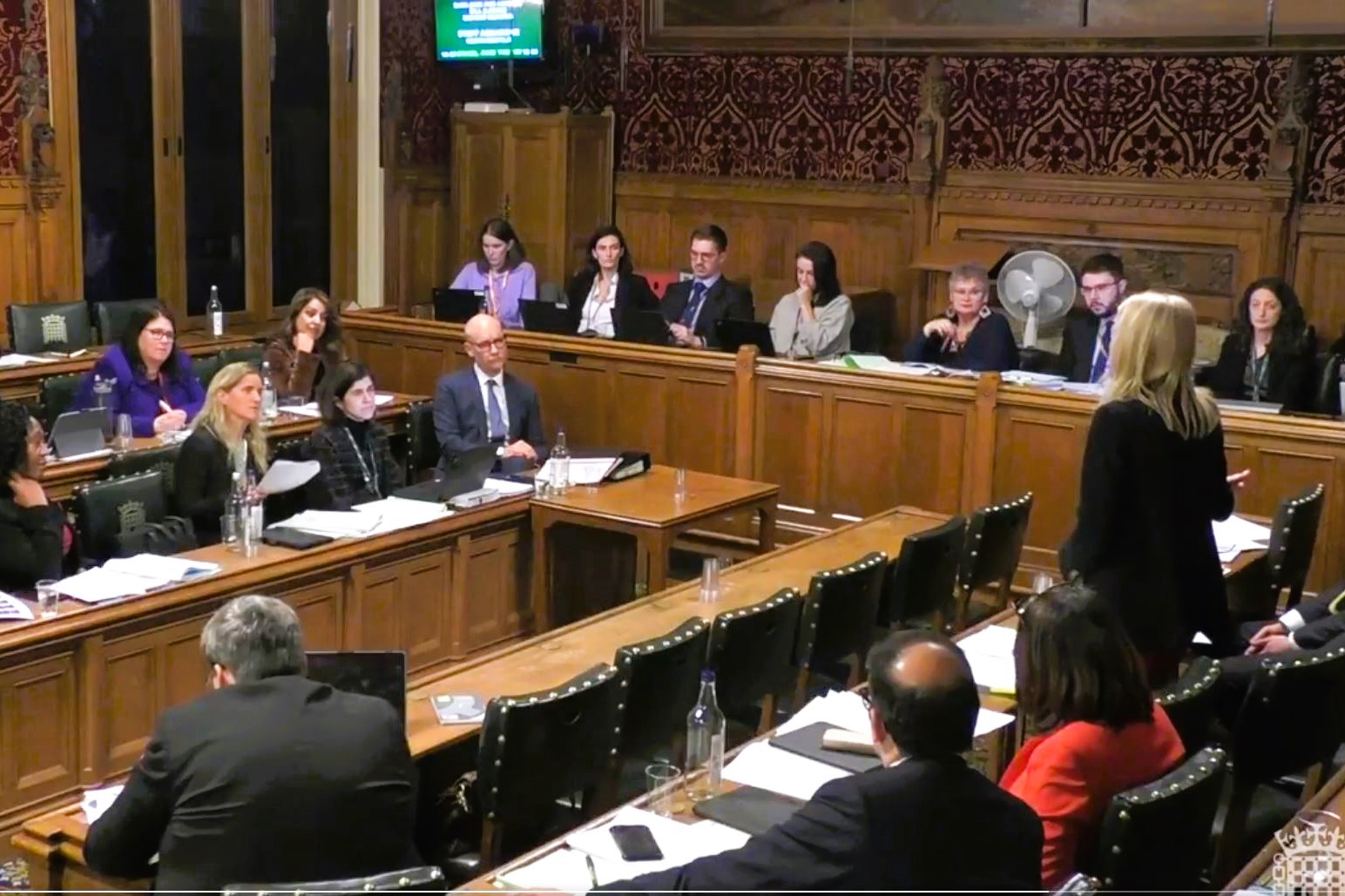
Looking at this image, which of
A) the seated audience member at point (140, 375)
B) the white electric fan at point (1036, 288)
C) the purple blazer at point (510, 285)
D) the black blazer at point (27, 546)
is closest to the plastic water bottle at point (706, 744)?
the black blazer at point (27, 546)

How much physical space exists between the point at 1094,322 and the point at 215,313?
5.09 meters

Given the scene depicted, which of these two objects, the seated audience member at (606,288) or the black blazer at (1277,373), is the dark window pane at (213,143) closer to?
the seated audience member at (606,288)

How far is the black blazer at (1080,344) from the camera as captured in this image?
25.0ft

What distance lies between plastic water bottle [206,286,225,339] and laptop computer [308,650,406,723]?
20.4 ft

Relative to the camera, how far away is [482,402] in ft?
23.3

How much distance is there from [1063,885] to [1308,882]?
1.55 ft

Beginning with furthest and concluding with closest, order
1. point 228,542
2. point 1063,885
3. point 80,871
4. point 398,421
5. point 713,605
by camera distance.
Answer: point 398,421 < point 228,542 < point 713,605 < point 80,871 < point 1063,885

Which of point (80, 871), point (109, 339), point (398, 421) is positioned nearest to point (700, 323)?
point (398, 421)

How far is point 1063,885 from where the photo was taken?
2951 millimetres

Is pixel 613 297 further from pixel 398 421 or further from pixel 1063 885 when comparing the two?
pixel 1063 885

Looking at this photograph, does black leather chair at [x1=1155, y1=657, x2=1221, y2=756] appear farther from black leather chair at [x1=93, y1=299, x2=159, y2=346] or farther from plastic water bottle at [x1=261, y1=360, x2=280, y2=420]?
black leather chair at [x1=93, y1=299, x2=159, y2=346]

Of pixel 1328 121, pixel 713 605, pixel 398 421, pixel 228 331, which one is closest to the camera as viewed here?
pixel 713 605

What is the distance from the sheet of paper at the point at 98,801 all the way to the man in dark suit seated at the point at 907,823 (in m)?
1.37

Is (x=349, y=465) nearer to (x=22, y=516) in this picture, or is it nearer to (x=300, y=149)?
(x=22, y=516)
